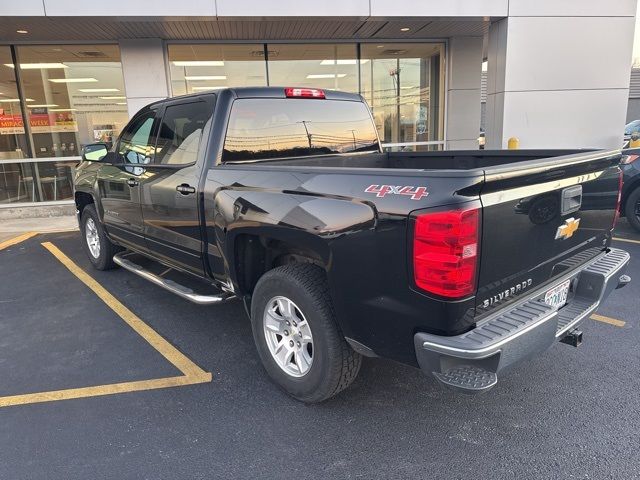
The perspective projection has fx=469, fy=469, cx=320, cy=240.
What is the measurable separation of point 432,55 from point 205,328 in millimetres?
10399

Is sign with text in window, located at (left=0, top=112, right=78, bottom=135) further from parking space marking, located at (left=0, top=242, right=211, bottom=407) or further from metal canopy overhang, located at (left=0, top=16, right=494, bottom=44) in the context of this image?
parking space marking, located at (left=0, top=242, right=211, bottom=407)

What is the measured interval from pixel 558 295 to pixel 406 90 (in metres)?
10.6

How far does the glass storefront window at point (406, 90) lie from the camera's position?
12.0 m

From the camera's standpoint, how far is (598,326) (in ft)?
13.2

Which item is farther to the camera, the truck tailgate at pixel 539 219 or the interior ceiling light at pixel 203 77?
the interior ceiling light at pixel 203 77

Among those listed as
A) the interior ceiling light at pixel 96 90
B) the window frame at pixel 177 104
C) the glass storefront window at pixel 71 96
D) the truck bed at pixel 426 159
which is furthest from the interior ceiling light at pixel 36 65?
the truck bed at pixel 426 159

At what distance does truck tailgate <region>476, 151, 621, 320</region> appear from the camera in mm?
2244

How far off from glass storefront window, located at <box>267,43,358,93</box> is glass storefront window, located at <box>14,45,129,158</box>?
363cm

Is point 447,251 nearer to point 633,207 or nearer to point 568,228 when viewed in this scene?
point 568,228

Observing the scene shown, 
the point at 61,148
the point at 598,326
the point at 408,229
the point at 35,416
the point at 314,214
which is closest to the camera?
the point at 408,229
